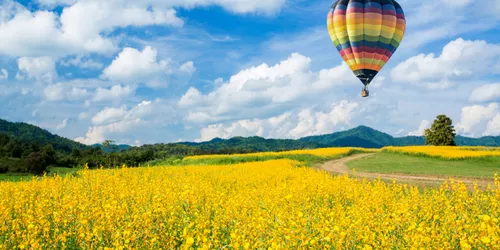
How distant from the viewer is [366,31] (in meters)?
32.0

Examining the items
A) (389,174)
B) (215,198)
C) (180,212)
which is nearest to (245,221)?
(180,212)

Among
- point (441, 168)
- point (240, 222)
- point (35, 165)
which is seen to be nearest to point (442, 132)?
point (441, 168)

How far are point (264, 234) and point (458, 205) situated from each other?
572 centimetres

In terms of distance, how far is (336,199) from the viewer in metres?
12.8

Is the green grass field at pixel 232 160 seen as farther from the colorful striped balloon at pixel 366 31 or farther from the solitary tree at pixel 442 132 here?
the solitary tree at pixel 442 132

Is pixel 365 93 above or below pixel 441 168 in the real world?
above

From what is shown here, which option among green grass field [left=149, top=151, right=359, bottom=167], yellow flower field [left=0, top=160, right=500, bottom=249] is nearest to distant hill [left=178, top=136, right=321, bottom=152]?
green grass field [left=149, top=151, right=359, bottom=167]

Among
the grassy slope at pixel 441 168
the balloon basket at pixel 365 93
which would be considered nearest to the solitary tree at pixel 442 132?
the grassy slope at pixel 441 168

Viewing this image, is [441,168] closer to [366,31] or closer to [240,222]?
[366,31]

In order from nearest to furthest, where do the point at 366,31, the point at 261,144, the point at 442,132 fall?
the point at 366,31
the point at 442,132
the point at 261,144

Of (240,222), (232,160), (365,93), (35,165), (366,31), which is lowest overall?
(240,222)

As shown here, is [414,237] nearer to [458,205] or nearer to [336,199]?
[458,205]

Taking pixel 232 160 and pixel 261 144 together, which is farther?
pixel 261 144

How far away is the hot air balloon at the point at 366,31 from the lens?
1254 inches
